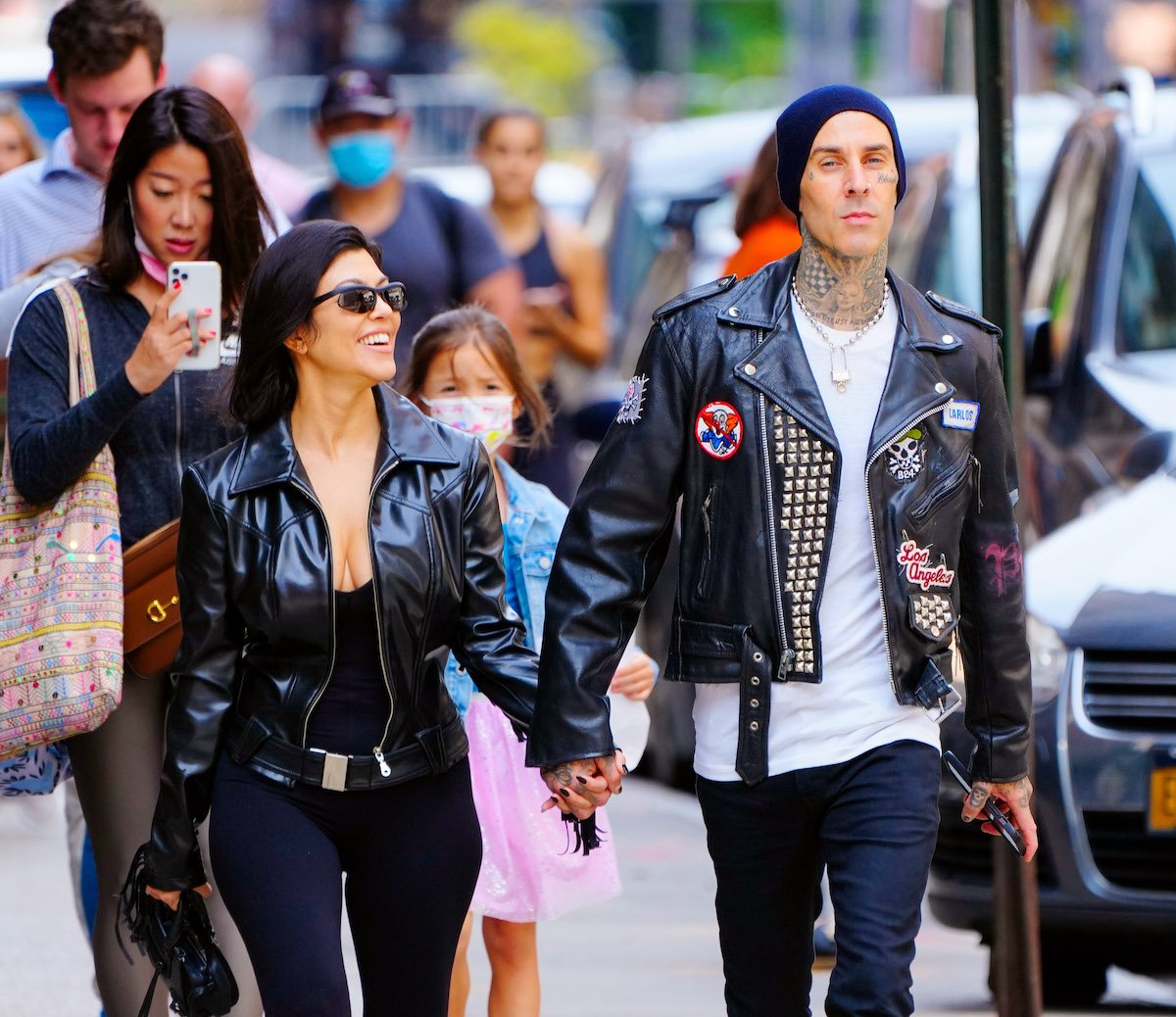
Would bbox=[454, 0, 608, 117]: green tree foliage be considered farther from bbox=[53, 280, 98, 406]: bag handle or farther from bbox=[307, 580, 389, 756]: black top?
bbox=[307, 580, 389, 756]: black top

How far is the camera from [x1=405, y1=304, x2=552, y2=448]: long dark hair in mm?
5988

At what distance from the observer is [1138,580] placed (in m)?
6.96

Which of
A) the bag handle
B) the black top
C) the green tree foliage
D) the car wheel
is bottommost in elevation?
the green tree foliage

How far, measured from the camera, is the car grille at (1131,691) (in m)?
6.76

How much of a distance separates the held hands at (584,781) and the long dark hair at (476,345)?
155 cm

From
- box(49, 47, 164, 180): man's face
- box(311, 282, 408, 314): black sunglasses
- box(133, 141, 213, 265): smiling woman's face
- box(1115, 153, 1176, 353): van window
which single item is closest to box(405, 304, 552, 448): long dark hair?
box(133, 141, 213, 265): smiling woman's face

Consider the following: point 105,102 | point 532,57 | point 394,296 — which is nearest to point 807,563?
point 394,296

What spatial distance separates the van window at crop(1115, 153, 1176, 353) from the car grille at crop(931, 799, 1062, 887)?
1907mm

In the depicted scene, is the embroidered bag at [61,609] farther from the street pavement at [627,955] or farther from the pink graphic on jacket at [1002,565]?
the street pavement at [627,955]

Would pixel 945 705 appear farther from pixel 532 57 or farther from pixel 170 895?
pixel 532 57

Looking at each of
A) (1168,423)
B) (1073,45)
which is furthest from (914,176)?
(1073,45)

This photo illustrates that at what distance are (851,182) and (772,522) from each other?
0.62 meters

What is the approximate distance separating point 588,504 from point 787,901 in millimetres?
787

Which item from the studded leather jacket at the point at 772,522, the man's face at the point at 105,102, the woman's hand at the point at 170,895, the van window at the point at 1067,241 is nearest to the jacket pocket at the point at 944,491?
the studded leather jacket at the point at 772,522
